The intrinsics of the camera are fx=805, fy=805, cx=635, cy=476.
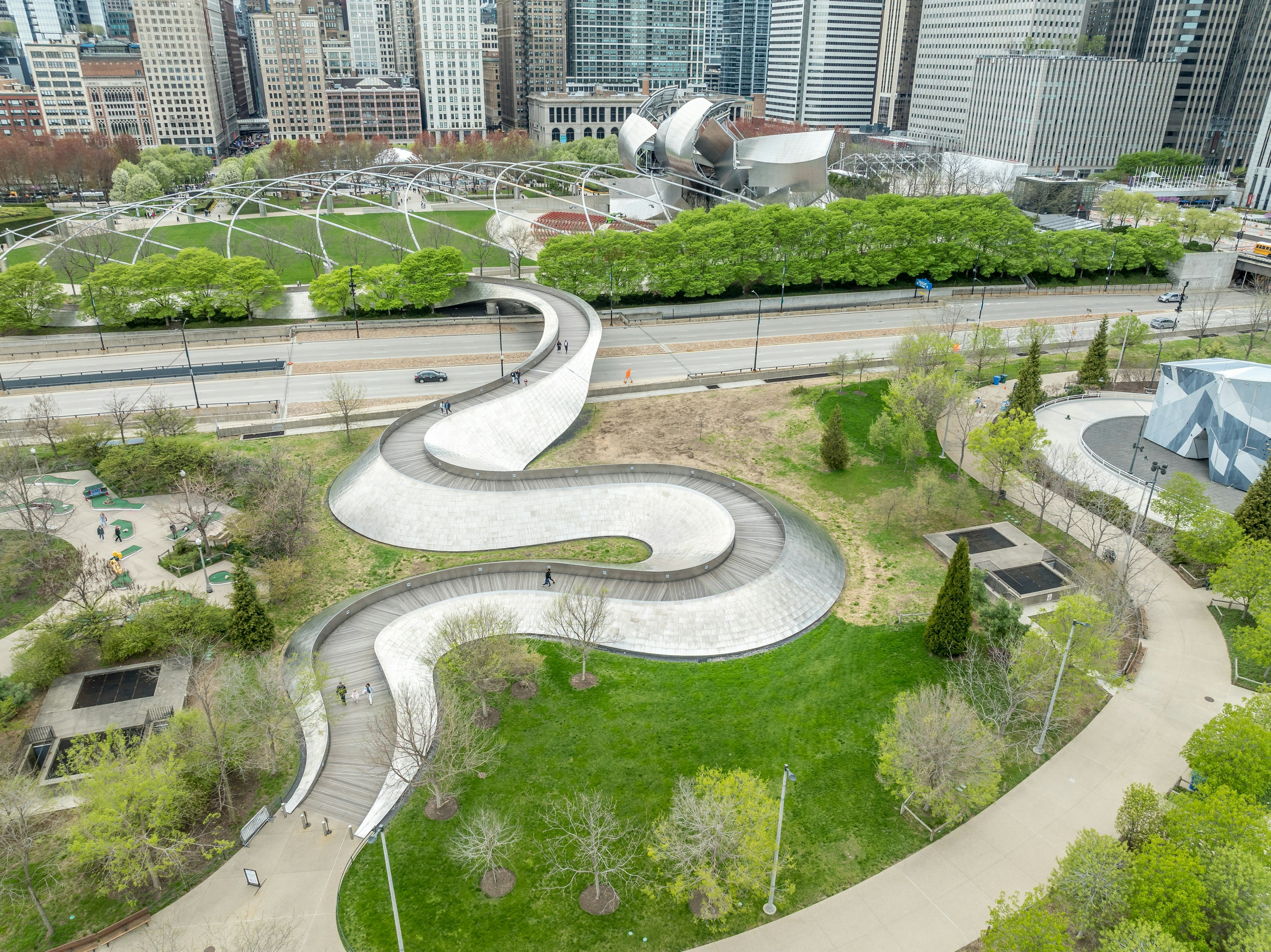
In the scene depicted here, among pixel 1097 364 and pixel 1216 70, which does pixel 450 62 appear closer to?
pixel 1216 70

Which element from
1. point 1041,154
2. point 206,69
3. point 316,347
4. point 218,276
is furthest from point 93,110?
point 1041,154

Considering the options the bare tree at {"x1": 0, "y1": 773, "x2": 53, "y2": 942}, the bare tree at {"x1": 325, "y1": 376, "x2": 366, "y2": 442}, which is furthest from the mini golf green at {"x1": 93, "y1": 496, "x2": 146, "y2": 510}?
the bare tree at {"x1": 0, "y1": 773, "x2": 53, "y2": 942}

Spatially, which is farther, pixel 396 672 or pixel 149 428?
pixel 149 428

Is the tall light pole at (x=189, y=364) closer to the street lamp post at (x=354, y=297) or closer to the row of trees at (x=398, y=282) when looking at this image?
the row of trees at (x=398, y=282)

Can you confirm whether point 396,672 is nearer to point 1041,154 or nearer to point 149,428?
point 149,428

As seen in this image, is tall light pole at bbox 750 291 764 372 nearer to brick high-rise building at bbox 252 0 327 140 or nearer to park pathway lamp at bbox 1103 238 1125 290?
park pathway lamp at bbox 1103 238 1125 290

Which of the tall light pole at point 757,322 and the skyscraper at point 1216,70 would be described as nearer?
the tall light pole at point 757,322

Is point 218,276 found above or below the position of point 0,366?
above

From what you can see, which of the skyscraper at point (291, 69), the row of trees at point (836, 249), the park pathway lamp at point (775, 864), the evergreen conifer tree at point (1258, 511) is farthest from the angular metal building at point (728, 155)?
the skyscraper at point (291, 69)
